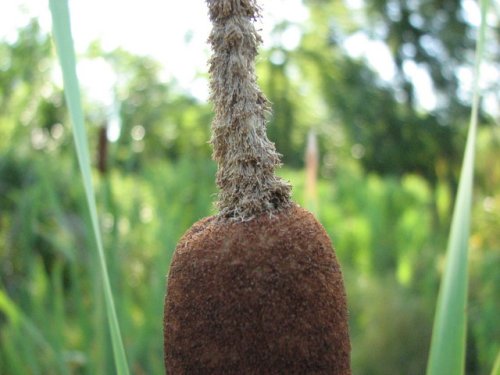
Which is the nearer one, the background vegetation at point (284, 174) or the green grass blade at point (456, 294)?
the green grass blade at point (456, 294)

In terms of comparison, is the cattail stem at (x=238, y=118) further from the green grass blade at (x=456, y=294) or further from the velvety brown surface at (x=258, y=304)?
the green grass blade at (x=456, y=294)

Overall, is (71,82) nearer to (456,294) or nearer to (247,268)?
(247,268)

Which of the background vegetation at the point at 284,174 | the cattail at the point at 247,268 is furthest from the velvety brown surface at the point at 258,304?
the background vegetation at the point at 284,174

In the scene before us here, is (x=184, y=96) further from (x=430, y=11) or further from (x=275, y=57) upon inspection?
(x=430, y=11)

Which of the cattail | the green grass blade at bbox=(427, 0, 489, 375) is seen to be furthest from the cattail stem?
the green grass blade at bbox=(427, 0, 489, 375)

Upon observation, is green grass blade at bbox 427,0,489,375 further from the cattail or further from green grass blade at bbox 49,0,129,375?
green grass blade at bbox 49,0,129,375

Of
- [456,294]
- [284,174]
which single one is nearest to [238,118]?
[456,294]

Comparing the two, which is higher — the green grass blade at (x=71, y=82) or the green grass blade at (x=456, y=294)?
the green grass blade at (x=71, y=82)
